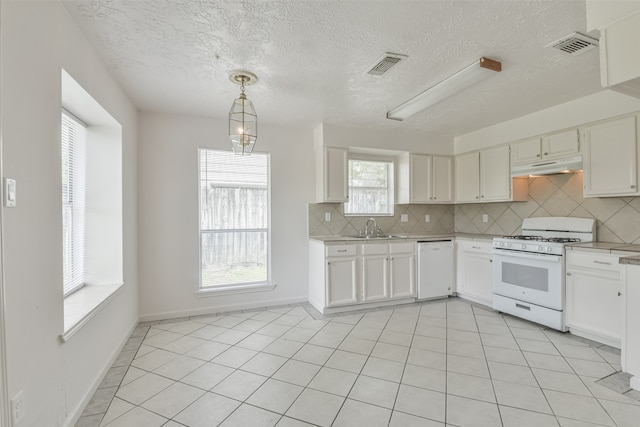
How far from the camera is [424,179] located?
443cm

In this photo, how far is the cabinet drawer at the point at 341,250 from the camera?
3.59m

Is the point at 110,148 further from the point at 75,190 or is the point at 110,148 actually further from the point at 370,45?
the point at 370,45

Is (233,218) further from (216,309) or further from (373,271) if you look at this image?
(373,271)

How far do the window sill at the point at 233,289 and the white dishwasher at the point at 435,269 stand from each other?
2020 mm

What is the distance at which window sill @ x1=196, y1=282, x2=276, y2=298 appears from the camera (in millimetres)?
3609

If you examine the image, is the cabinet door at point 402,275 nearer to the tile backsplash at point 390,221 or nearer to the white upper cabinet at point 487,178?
the tile backsplash at point 390,221

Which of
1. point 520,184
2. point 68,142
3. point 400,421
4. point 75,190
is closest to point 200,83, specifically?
point 68,142

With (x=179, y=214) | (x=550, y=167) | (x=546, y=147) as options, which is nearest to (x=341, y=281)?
(x=179, y=214)

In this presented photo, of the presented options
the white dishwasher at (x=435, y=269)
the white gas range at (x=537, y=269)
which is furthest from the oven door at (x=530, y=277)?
the white dishwasher at (x=435, y=269)

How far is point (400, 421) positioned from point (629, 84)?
2302mm

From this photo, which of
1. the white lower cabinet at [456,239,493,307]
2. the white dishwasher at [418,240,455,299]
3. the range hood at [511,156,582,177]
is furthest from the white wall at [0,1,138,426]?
the range hood at [511,156,582,177]

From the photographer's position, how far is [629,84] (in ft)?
5.38

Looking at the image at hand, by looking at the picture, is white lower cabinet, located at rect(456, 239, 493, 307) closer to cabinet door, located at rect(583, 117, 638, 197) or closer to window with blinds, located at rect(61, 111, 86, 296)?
cabinet door, located at rect(583, 117, 638, 197)

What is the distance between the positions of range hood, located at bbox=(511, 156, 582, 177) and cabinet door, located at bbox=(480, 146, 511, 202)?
14 cm
